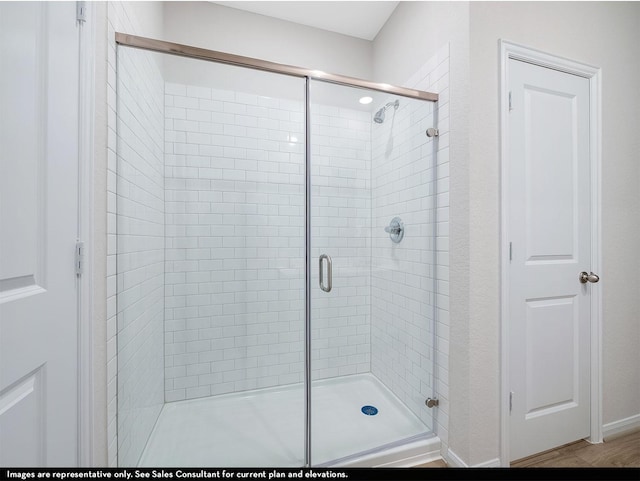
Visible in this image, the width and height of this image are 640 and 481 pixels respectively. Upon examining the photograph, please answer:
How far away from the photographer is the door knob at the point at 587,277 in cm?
158

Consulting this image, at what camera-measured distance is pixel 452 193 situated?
146 centimetres

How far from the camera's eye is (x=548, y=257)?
1526 mm

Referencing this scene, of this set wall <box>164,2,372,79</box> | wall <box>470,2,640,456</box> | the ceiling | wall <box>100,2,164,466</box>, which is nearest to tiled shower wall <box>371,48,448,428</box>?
wall <box>470,2,640,456</box>

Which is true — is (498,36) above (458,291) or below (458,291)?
above

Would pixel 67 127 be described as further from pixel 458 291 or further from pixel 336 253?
pixel 458 291

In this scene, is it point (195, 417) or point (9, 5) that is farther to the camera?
point (195, 417)

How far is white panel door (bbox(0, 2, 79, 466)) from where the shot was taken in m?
0.69

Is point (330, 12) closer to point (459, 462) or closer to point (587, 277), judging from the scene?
point (587, 277)

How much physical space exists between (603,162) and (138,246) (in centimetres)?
254

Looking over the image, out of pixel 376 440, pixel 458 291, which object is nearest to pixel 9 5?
pixel 458 291

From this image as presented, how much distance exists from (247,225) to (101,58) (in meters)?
0.88

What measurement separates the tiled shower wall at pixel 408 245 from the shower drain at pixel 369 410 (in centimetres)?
20

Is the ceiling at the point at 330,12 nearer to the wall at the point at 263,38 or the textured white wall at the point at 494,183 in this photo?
the wall at the point at 263,38

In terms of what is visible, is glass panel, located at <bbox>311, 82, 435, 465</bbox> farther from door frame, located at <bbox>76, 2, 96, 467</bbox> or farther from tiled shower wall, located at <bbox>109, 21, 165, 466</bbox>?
door frame, located at <bbox>76, 2, 96, 467</bbox>
